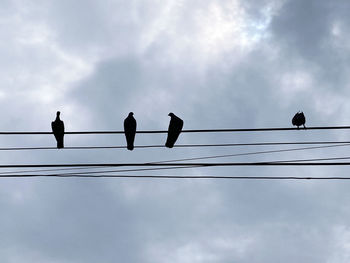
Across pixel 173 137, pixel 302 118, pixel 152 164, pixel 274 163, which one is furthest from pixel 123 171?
pixel 302 118

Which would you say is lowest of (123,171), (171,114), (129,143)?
(123,171)

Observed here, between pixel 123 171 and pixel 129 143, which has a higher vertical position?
pixel 129 143

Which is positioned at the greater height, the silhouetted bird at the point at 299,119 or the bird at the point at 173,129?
the silhouetted bird at the point at 299,119

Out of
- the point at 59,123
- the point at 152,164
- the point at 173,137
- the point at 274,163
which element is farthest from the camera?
the point at 59,123

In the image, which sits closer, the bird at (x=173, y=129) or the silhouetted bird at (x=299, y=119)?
the bird at (x=173, y=129)

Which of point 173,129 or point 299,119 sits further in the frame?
point 299,119

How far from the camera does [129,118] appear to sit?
1683 cm

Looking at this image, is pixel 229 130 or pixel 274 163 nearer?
pixel 274 163

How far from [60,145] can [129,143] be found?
1957 millimetres

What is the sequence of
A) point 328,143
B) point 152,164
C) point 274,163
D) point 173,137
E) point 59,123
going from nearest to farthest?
point 274,163, point 152,164, point 328,143, point 173,137, point 59,123

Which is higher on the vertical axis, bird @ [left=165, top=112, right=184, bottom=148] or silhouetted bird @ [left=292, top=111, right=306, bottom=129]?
silhouetted bird @ [left=292, top=111, right=306, bottom=129]

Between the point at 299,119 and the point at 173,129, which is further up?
the point at 299,119

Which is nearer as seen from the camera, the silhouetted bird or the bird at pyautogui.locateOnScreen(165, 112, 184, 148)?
the bird at pyautogui.locateOnScreen(165, 112, 184, 148)

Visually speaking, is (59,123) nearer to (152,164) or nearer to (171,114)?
(171,114)
